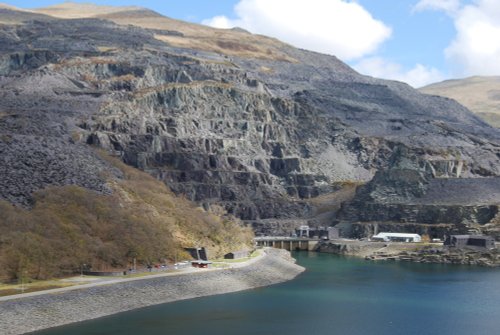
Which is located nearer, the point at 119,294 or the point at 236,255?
the point at 119,294

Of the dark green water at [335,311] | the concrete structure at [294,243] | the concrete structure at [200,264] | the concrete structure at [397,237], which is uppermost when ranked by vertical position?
the concrete structure at [397,237]

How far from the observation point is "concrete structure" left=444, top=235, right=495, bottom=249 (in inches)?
6058

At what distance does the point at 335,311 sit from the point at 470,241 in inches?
2814

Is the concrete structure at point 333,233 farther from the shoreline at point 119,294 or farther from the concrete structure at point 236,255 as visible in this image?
the shoreline at point 119,294

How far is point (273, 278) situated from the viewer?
376 feet

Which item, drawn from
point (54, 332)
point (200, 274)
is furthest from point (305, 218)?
point (54, 332)

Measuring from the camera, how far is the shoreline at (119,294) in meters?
75.4

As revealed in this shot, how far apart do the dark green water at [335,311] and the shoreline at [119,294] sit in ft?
4.71

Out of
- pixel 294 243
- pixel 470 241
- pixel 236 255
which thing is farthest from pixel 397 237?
pixel 236 255

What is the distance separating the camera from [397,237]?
170 meters

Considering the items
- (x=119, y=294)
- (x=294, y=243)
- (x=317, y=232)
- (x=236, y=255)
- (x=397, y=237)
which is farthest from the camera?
(x=317, y=232)

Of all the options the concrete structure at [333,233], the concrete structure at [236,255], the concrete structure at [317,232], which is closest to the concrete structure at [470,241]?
the concrete structure at [333,233]

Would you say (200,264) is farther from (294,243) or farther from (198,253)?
(294,243)

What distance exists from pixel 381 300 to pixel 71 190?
3719cm
